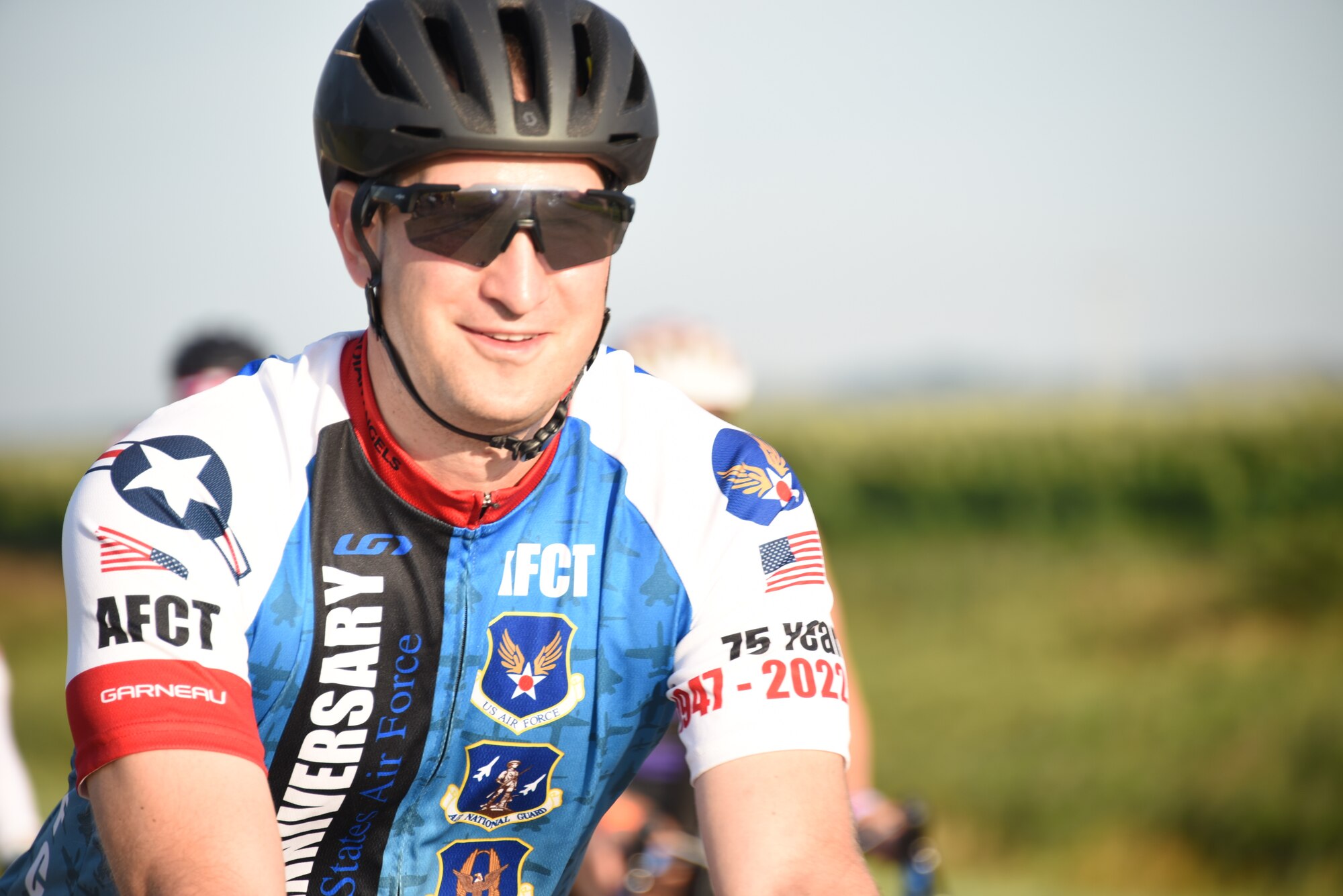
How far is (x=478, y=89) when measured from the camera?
2.42 m

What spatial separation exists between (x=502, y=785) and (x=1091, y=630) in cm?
1312

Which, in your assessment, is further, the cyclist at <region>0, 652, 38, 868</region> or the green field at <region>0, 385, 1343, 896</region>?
the green field at <region>0, 385, 1343, 896</region>

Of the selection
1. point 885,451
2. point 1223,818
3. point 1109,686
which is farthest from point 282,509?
point 885,451

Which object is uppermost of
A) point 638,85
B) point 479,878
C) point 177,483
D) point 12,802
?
point 638,85

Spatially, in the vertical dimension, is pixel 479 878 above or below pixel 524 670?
below

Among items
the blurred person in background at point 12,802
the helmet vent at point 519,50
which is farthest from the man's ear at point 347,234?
the blurred person in background at point 12,802

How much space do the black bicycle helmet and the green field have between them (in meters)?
8.11

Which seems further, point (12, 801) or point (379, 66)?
point (12, 801)

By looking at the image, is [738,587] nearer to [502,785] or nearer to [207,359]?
[502,785]

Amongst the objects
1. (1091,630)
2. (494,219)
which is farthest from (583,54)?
(1091,630)

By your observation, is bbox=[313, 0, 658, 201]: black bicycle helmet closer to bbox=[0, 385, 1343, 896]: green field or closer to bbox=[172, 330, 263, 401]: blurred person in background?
bbox=[172, 330, 263, 401]: blurred person in background

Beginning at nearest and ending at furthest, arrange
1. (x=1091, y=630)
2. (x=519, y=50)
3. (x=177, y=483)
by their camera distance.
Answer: (x=177, y=483), (x=519, y=50), (x=1091, y=630)

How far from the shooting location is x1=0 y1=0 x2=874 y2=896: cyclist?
7.55 ft

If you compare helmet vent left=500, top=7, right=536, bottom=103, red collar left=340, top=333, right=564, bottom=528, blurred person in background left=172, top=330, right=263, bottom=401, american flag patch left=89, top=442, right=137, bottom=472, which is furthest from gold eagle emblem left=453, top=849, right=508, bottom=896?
blurred person in background left=172, top=330, right=263, bottom=401
